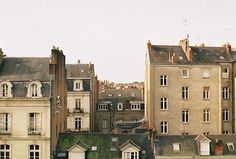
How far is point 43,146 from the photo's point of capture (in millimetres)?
43500

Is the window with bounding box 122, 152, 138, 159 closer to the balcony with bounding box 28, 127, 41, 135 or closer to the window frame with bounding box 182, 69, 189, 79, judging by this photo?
the balcony with bounding box 28, 127, 41, 135

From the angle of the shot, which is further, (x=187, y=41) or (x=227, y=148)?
(x=187, y=41)

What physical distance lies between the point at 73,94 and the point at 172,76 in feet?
67.2

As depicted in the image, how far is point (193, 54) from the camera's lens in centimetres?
6412

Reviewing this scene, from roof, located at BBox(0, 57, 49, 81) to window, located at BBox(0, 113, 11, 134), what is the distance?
349 cm

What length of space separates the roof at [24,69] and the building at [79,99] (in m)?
28.7

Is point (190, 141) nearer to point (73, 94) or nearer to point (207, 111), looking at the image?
point (207, 111)

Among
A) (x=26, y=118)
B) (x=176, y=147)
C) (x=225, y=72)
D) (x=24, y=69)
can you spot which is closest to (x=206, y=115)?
(x=225, y=72)

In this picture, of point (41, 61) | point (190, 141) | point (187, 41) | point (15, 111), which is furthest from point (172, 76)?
point (15, 111)

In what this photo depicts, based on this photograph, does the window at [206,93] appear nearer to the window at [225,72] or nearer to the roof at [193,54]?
the window at [225,72]

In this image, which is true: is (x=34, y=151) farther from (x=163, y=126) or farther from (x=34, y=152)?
(x=163, y=126)

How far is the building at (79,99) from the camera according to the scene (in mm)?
76500

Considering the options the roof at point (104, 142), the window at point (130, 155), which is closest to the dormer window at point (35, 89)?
the roof at point (104, 142)

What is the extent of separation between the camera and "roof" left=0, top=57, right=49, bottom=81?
4475 cm
